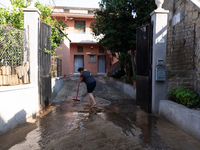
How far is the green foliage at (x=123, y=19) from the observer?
25.8ft

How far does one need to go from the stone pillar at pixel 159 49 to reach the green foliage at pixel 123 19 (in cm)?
298

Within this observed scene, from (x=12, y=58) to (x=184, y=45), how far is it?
535cm

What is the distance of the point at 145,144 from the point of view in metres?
2.99

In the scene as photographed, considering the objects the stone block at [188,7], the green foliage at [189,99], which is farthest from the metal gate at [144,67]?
the stone block at [188,7]

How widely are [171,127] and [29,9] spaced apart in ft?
16.6

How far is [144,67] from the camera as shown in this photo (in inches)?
215

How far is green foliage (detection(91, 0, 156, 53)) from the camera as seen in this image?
7.86 metres

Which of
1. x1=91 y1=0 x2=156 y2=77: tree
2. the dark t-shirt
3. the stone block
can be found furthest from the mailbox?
x1=91 y1=0 x2=156 y2=77: tree

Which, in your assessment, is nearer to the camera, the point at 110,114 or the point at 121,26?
the point at 110,114

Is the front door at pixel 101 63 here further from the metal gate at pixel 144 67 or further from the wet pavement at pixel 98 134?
the wet pavement at pixel 98 134

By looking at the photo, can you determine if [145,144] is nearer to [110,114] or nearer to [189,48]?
[110,114]

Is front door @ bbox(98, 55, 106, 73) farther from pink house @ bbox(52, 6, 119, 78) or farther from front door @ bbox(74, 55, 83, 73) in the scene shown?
front door @ bbox(74, 55, 83, 73)

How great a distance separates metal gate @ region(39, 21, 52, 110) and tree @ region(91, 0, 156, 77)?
3.54 meters

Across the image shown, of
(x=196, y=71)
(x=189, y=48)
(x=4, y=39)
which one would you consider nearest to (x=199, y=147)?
(x=196, y=71)
